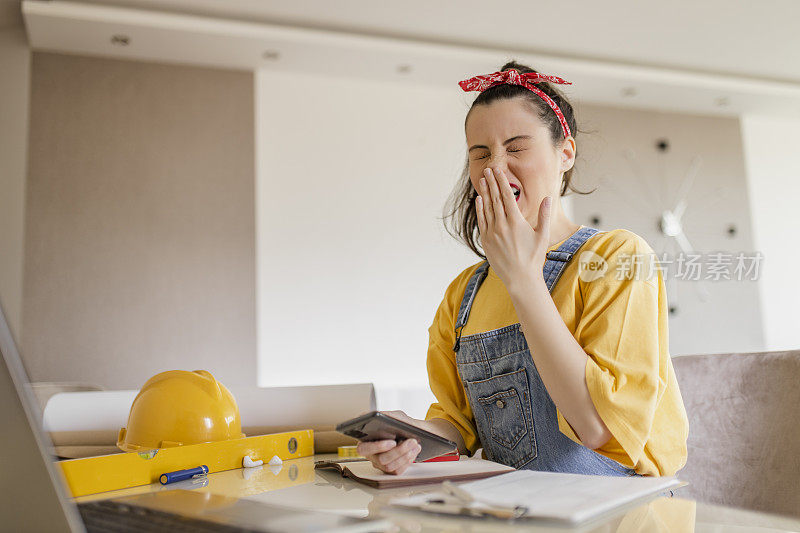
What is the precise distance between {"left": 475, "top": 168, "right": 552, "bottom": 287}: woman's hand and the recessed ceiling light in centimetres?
334

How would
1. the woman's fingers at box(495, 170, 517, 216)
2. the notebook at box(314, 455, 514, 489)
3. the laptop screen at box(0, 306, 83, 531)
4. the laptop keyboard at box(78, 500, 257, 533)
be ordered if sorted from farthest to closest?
the woman's fingers at box(495, 170, 517, 216) < the notebook at box(314, 455, 514, 489) < the laptop keyboard at box(78, 500, 257, 533) < the laptop screen at box(0, 306, 83, 531)

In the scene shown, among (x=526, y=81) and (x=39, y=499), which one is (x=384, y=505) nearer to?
(x=39, y=499)

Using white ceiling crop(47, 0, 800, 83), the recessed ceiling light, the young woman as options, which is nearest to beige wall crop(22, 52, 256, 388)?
the recessed ceiling light

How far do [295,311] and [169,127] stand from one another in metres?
1.35

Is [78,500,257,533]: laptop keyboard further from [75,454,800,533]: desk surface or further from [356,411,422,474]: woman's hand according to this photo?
[356,411,422,474]: woman's hand

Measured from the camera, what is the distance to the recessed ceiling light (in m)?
3.74

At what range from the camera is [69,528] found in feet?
1.45

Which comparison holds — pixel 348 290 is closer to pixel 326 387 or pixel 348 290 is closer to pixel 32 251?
pixel 32 251

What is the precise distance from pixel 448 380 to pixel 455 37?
3212 mm

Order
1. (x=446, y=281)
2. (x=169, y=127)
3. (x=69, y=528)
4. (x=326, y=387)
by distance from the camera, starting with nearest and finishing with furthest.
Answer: (x=69, y=528)
(x=326, y=387)
(x=169, y=127)
(x=446, y=281)

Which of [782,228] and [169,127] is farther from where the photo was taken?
[782,228]

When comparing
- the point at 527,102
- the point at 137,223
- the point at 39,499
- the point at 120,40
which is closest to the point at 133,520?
the point at 39,499

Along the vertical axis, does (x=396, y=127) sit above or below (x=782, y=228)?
above

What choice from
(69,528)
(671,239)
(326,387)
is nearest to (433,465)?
(326,387)
